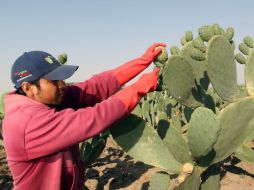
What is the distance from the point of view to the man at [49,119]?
2.09m

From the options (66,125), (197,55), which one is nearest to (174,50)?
(197,55)

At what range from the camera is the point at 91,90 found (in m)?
2.84

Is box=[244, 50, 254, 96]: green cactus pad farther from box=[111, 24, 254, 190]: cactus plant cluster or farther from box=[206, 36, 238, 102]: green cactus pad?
box=[206, 36, 238, 102]: green cactus pad

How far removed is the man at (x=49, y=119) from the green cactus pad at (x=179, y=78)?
140 mm

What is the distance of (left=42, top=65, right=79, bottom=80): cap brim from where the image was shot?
89.5 inches

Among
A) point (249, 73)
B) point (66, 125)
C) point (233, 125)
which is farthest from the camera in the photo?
point (249, 73)

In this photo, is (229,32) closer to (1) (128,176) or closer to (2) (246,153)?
(2) (246,153)

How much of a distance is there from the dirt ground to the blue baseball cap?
253cm

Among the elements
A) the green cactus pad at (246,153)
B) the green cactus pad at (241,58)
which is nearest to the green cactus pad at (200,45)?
the green cactus pad at (241,58)

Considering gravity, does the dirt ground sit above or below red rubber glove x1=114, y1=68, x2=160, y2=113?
below

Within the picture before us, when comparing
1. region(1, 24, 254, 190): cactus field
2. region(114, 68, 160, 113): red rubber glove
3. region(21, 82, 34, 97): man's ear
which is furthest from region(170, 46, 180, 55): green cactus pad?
region(21, 82, 34, 97): man's ear

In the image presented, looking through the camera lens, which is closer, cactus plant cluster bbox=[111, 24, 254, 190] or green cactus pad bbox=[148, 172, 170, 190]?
cactus plant cluster bbox=[111, 24, 254, 190]

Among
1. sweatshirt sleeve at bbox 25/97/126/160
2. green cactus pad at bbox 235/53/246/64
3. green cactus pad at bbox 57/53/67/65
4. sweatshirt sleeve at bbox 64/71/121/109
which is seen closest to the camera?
sweatshirt sleeve at bbox 25/97/126/160

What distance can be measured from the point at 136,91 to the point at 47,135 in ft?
1.60
